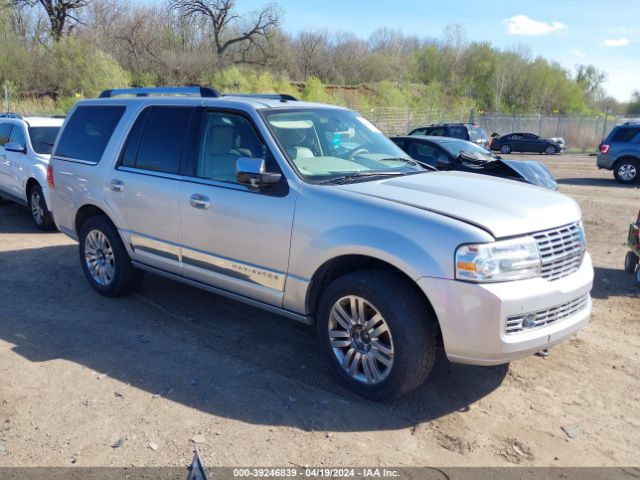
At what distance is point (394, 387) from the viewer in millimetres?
3811

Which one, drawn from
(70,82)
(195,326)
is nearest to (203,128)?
(195,326)

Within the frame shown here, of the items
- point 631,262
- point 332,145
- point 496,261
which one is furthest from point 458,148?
point 496,261

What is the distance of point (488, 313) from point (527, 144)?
32930 millimetres

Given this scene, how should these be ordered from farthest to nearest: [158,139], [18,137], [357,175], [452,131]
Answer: [452,131]
[18,137]
[158,139]
[357,175]

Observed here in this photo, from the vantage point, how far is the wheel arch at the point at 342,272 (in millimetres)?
3781

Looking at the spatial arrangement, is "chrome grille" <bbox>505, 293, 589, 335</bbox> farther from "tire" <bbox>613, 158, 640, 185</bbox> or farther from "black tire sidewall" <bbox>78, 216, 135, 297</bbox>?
"tire" <bbox>613, 158, 640, 185</bbox>

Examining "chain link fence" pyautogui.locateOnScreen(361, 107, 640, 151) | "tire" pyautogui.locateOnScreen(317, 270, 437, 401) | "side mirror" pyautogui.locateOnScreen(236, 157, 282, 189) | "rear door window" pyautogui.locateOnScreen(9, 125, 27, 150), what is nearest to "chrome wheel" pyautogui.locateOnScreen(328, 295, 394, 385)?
"tire" pyautogui.locateOnScreen(317, 270, 437, 401)

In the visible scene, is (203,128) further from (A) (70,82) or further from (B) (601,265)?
(A) (70,82)

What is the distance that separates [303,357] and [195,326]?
3.95 feet

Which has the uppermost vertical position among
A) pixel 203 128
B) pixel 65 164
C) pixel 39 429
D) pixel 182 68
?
pixel 182 68

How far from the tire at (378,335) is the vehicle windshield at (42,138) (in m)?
7.61

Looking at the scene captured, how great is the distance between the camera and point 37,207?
9.57 metres

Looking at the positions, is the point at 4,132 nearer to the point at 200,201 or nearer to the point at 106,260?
the point at 106,260

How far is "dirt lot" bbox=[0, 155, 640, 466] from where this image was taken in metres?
3.45
